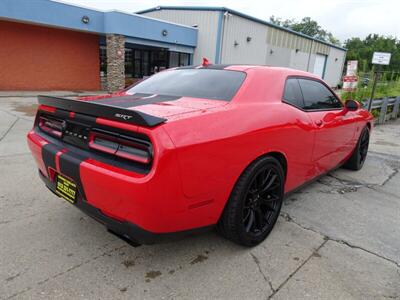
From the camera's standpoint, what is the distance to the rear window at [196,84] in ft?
8.88

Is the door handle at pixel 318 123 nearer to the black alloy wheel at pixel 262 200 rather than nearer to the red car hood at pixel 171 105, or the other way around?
the black alloy wheel at pixel 262 200

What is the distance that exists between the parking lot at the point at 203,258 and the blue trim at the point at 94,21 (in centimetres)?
Result: 1266

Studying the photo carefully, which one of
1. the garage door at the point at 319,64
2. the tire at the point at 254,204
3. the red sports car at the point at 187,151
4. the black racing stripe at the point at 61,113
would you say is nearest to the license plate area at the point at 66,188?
the red sports car at the point at 187,151

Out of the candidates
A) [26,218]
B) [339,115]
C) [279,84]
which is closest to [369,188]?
[339,115]

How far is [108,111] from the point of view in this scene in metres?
2.02

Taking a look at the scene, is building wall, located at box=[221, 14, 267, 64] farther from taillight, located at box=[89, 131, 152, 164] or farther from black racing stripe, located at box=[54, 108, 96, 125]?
taillight, located at box=[89, 131, 152, 164]

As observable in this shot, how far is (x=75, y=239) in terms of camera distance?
2615 mm

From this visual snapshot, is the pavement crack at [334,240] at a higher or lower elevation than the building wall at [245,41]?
lower

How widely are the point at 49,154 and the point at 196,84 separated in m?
1.40

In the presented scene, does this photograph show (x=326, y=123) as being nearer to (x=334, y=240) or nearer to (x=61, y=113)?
(x=334, y=240)

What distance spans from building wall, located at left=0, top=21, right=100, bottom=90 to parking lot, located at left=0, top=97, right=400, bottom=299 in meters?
13.6

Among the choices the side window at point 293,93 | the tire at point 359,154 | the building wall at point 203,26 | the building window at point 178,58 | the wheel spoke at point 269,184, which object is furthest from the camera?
the building window at point 178,58

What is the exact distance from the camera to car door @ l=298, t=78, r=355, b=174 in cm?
334

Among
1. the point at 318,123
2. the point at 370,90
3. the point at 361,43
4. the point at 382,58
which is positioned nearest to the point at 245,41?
the point at 370,90
